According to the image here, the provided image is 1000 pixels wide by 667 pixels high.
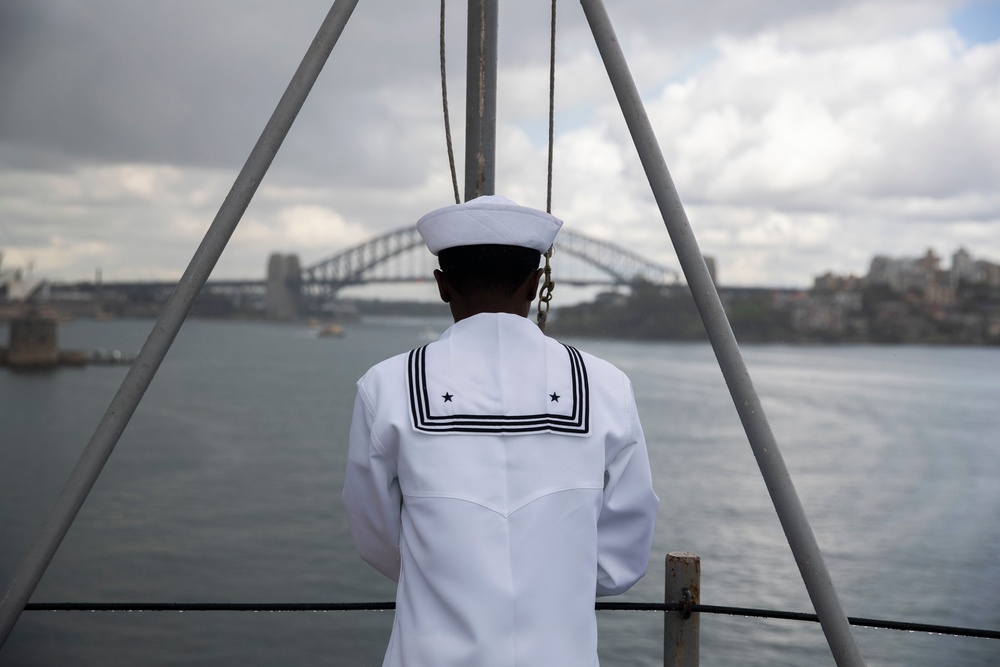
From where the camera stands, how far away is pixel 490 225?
1334 mm

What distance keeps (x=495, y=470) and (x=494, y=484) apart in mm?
18

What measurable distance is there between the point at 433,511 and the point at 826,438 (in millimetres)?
53082

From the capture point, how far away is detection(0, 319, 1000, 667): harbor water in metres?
28.7

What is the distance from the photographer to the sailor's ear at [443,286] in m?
1.41

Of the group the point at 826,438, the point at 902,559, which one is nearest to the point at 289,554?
the point at 902,559

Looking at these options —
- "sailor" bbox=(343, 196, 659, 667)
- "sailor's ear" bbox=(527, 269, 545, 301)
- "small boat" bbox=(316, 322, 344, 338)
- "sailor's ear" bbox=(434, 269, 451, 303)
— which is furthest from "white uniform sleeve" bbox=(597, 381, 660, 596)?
"small boat" bbox=(316, 322, 344, 338)

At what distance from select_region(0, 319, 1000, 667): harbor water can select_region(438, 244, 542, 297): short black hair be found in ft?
71.0

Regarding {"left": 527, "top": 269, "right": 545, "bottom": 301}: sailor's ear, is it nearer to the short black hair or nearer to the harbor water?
the short black hair

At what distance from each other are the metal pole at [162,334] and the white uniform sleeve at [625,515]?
839mm

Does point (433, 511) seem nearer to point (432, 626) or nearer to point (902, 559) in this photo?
point (432, 626)

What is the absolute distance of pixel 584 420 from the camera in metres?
1.31

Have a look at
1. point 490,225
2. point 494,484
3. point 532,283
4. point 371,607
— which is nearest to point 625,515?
point 494,484

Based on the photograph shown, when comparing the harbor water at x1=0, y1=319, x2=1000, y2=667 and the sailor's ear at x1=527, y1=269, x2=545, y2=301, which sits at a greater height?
the sailor's ear at x1=527, y1=269, x2=545, y2=301

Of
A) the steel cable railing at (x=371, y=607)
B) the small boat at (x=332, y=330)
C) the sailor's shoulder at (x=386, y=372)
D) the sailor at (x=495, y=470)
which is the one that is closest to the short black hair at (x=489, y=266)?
the sailor at (x=495, y=470)
